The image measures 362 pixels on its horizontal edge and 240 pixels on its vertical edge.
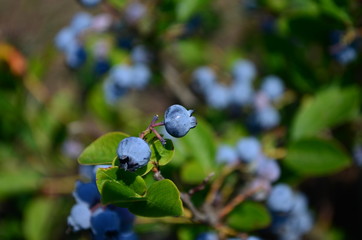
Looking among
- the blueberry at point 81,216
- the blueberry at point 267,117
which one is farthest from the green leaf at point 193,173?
the blueberry at point 81,216

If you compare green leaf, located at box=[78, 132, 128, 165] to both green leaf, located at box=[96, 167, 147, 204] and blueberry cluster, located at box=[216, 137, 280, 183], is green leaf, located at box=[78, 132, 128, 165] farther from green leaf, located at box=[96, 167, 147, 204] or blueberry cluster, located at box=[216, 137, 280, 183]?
blueberry cluster, located at box=[216, 137, 280, 183]

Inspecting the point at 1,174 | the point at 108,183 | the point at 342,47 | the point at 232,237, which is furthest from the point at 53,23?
the point at 108,183

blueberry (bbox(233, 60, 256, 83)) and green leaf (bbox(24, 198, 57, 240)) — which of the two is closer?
blueberry (bbox(233, 60, 256, 83))

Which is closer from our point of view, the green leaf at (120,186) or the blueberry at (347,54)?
the green leaf at (120,186)

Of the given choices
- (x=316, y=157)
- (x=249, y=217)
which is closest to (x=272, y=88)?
(x=316, y=157)

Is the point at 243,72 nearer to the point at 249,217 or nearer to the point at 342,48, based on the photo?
the point at 342,48

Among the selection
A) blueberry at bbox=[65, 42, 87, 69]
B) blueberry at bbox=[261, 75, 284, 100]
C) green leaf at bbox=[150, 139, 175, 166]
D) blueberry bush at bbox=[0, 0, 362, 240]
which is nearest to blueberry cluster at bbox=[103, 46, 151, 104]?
blueberry bush at bbox=[0, 0, 362, 240]

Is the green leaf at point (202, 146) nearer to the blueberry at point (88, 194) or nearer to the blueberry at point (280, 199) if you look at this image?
the blueberry at point (280, 199)

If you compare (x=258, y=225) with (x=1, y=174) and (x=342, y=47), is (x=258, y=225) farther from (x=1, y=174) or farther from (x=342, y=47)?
(x=1, y=174)
